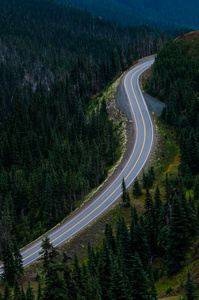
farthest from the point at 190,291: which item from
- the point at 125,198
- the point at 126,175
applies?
the point at 126,175

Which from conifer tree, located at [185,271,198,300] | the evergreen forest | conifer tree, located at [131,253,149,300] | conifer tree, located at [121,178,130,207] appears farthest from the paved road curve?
conifer tree, located at [185,271,198,300]

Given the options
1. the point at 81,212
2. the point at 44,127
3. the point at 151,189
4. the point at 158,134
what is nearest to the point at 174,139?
the point at 158,134

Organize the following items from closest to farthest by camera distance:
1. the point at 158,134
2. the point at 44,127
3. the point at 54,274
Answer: the point at 54,274
the point at 158,134
the point at 44,127

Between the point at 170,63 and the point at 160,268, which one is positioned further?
the point at 170,63

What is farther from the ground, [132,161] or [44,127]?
[44,127]

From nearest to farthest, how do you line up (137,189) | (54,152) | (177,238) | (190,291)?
(190,291) → (177,238) → (137,189) → (54,152)

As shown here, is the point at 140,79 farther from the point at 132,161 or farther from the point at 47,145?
the point at 132,161

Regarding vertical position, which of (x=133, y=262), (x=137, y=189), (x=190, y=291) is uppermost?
(x=137, y=189)

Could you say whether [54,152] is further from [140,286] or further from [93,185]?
[140,286]
